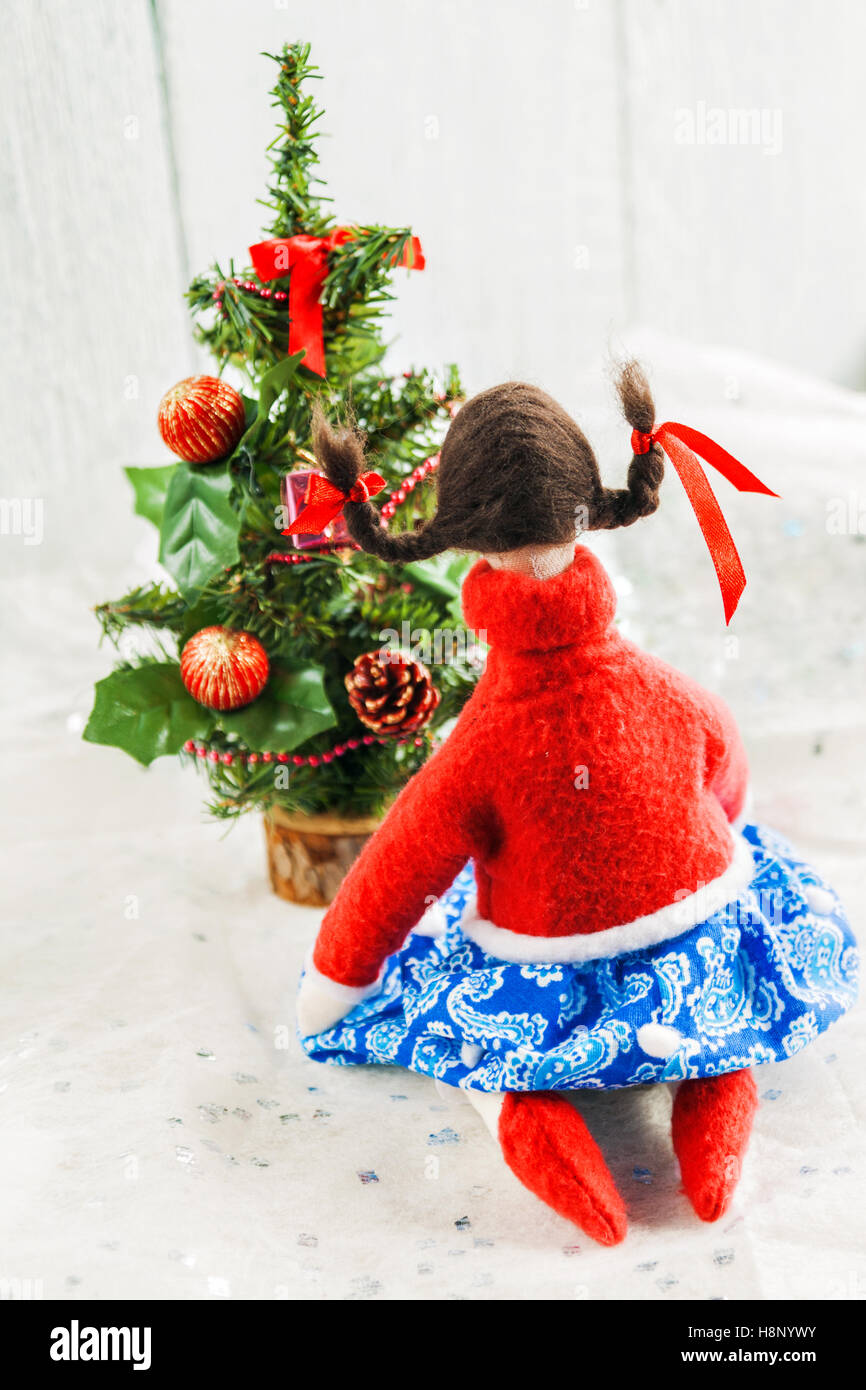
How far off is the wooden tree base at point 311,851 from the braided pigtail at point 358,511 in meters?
0.30

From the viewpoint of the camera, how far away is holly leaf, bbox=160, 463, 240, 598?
77 centimetres

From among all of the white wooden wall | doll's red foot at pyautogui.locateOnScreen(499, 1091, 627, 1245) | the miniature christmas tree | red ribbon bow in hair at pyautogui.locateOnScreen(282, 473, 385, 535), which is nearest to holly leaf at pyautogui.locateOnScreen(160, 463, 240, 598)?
the miniature christmas tree

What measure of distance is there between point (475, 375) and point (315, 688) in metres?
0.75

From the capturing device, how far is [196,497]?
783 millimetres

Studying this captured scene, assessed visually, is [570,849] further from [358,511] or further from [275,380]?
[275,380]

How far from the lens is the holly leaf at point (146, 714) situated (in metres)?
0.81

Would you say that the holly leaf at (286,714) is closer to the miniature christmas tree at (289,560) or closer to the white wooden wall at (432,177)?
the miniature christmas tree at (289,560)

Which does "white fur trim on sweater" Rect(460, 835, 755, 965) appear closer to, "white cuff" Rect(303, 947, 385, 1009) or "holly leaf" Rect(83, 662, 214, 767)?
"white cuff" Rect(303, 947, 385, 1009)

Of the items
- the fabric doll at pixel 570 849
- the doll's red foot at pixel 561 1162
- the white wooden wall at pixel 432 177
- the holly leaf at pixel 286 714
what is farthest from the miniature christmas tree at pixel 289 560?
the white wooden wall at pixel 432 177

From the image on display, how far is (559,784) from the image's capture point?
0.65 m

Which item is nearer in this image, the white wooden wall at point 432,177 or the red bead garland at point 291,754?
the red bead garland at point 291,754

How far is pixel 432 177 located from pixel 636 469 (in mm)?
865

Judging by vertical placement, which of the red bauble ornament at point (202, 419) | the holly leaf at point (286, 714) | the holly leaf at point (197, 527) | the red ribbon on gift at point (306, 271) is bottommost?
the holly leaf at point (286, 714)

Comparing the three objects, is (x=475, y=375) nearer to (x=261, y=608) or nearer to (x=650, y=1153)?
(x=261, y=608)
